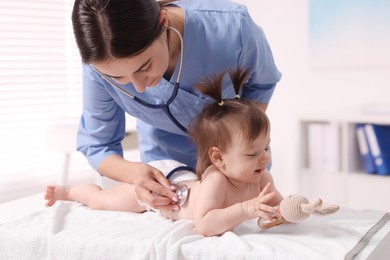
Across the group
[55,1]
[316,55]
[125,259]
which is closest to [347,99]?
[316,55]

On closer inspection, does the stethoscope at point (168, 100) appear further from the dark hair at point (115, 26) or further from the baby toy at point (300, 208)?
the baby toy at point (300, 208)

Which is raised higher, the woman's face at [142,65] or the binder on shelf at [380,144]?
the woman's face at [142,65]

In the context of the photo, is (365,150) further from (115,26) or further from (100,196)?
(115,26)

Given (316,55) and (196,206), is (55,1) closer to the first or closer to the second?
(316,55)

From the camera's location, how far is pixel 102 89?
4.71 ft

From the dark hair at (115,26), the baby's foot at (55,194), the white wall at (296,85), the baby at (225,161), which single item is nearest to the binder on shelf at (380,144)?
the white wall at (296,85)

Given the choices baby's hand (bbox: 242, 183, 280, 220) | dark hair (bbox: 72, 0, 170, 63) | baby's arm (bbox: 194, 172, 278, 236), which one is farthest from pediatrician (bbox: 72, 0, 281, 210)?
baby's hand (bbox: 242, 183, 280, 220)

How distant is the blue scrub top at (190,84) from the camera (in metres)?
1.33

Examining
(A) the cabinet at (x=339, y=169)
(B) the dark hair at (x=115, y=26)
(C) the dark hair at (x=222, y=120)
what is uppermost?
(B) the dark hair at (x=115, y=26)

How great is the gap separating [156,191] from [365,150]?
5.87 feet

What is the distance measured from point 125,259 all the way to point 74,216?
0.95 feet

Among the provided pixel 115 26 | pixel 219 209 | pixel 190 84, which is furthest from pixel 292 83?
pixel 115 26

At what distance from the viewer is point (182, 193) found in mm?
1292

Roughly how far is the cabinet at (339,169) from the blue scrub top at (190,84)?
1403 mm
